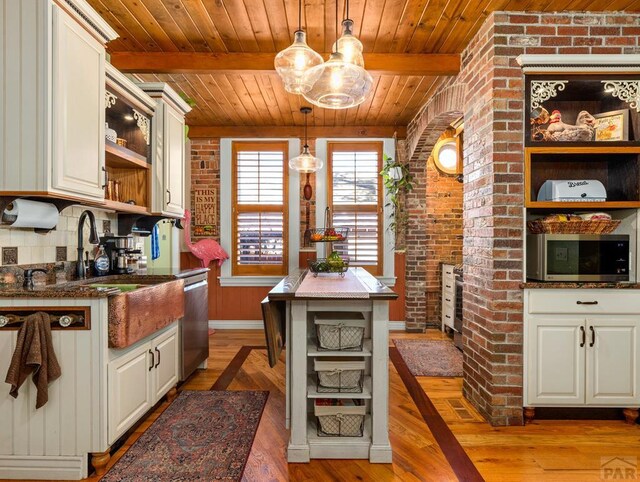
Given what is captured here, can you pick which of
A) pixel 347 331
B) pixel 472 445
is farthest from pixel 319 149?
pixel 472 445

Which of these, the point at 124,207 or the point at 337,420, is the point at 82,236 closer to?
the point at 124,207

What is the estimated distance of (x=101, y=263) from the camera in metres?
2.91

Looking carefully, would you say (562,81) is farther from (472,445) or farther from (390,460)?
(390,460)

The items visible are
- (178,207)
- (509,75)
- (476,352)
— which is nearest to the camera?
(509,75)

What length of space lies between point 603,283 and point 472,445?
1390mm

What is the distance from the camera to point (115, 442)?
2184 millimetres

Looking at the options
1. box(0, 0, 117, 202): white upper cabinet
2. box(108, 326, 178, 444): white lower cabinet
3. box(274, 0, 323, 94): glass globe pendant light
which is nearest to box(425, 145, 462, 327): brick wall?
box(274, 0, 323, 94): glass globe pendant light

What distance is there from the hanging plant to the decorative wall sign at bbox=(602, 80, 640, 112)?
243cm

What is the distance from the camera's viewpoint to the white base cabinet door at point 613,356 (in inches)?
99.8

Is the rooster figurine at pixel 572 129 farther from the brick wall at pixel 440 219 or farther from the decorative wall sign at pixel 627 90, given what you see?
the brick wall at pixel 440 219

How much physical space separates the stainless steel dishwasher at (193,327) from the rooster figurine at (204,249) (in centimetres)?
130

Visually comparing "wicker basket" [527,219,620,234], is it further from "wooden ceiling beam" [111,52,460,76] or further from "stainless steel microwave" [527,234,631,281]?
"wooden ceiling beam" [111,52,460,76]

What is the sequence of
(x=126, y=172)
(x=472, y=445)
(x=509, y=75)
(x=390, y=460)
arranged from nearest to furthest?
1. (x=390, y=460)
2. (x=472, y=445)
3. (x=509, y=75)
4. (x=126, y=172)

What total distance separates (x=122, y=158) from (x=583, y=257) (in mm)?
3371
